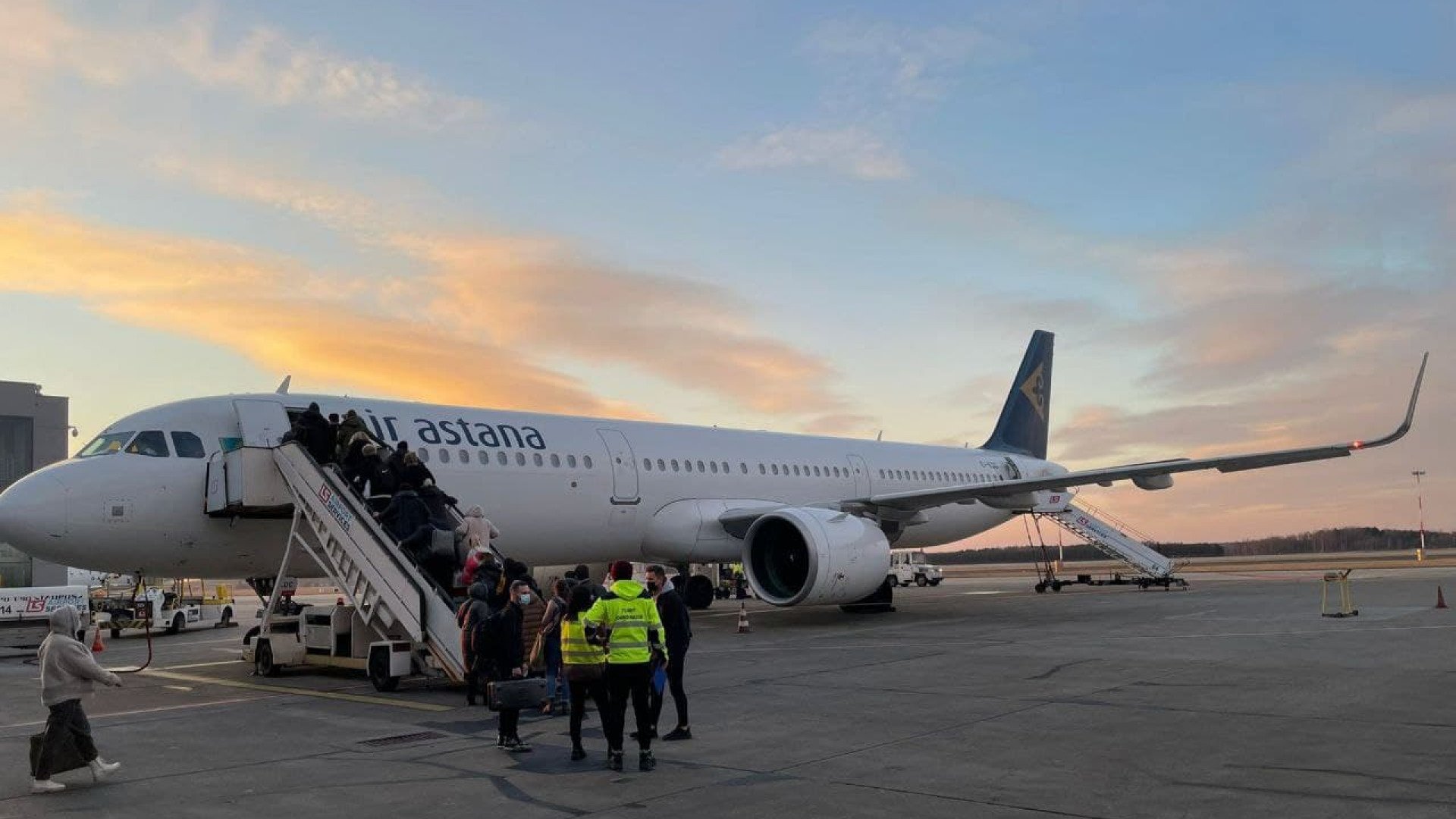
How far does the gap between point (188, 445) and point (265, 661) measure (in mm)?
3087

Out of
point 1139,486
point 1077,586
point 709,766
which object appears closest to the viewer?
point 709,766

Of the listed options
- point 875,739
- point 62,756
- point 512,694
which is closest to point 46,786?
point 62,756

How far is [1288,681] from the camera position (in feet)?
35.1

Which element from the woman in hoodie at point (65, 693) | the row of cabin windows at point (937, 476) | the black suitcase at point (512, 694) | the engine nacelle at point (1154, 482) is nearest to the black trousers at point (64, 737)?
the woman in hoodie at point (65, 693)

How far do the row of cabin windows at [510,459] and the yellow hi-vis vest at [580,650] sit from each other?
866cm

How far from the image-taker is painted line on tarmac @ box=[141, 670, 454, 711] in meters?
10.7

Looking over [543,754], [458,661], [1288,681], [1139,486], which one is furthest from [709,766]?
[1139,486]

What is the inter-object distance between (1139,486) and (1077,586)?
1342cm

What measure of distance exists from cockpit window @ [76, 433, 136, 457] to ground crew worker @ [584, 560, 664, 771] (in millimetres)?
9409

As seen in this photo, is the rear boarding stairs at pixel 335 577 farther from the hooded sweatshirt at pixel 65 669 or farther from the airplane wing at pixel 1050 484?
the airplane wing at pixel 1050 484

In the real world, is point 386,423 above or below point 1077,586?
above

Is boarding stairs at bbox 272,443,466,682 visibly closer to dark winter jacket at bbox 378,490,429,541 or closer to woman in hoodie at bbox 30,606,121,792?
dark winter jacket at bbox 378,490,429,541

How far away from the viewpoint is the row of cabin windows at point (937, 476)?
87.4 feet

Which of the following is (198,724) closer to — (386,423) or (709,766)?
(709,766)
